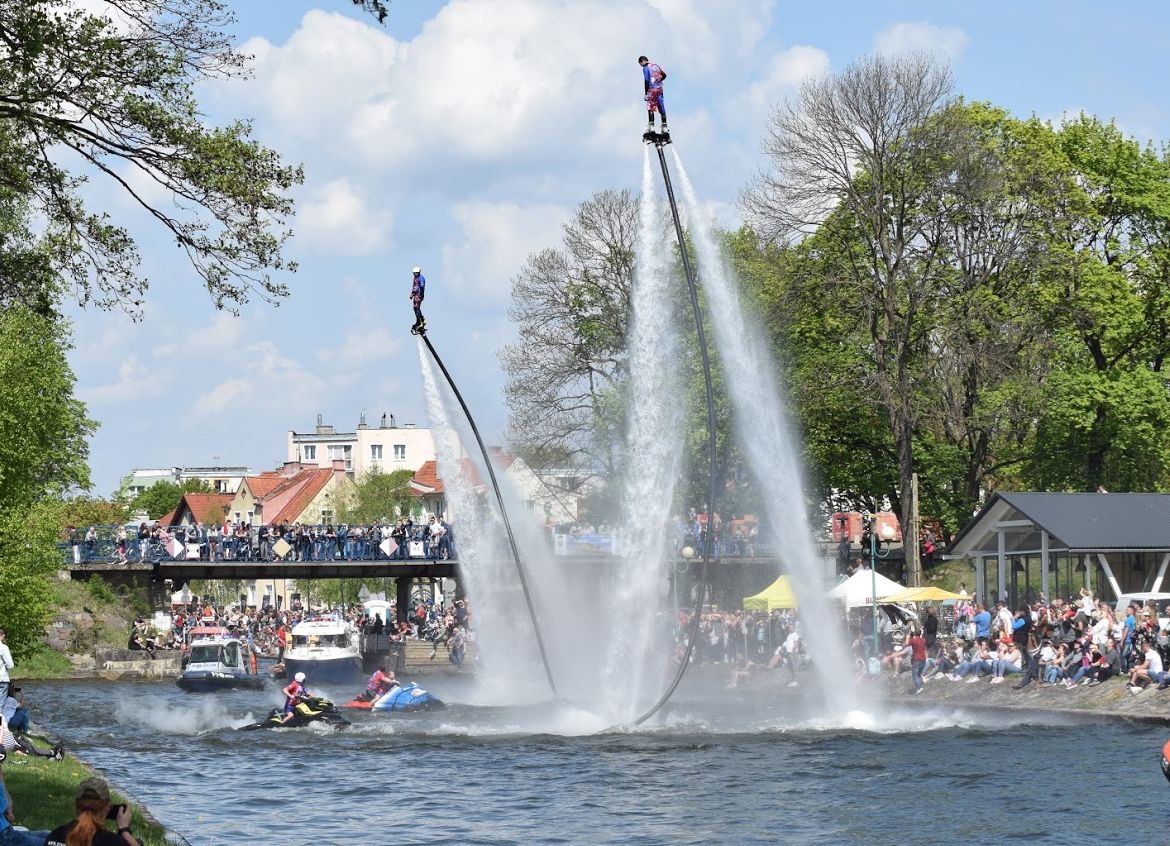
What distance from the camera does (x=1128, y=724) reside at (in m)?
36.0

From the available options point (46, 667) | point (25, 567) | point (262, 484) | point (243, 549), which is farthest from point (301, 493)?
point (25, 567)

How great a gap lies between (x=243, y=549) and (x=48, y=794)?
56165 millimetres

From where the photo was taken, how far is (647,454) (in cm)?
3659

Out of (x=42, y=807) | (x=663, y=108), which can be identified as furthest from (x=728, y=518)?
(x=42, y=807)

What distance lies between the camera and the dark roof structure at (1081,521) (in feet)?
152

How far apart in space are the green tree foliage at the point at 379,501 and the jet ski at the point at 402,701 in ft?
262

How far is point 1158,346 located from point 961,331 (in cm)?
975

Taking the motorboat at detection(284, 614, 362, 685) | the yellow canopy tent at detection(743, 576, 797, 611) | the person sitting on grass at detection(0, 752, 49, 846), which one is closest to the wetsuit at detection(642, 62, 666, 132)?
the person sitting on grass at detection(0, 752, 49, 846)

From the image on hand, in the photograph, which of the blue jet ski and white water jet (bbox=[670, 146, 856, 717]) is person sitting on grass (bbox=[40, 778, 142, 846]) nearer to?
white water jet (bbox=[670, 146, 856, 717])

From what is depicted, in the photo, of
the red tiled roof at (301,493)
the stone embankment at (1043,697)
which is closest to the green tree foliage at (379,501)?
the red tiled roof at (301,493)

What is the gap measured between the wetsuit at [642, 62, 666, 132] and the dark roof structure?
65.6ft

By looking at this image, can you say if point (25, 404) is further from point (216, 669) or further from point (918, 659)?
point (918, 659)

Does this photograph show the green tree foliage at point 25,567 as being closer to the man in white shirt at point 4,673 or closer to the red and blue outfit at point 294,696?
the red and blue outfit at point 294,696

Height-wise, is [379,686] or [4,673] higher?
[4,673]
